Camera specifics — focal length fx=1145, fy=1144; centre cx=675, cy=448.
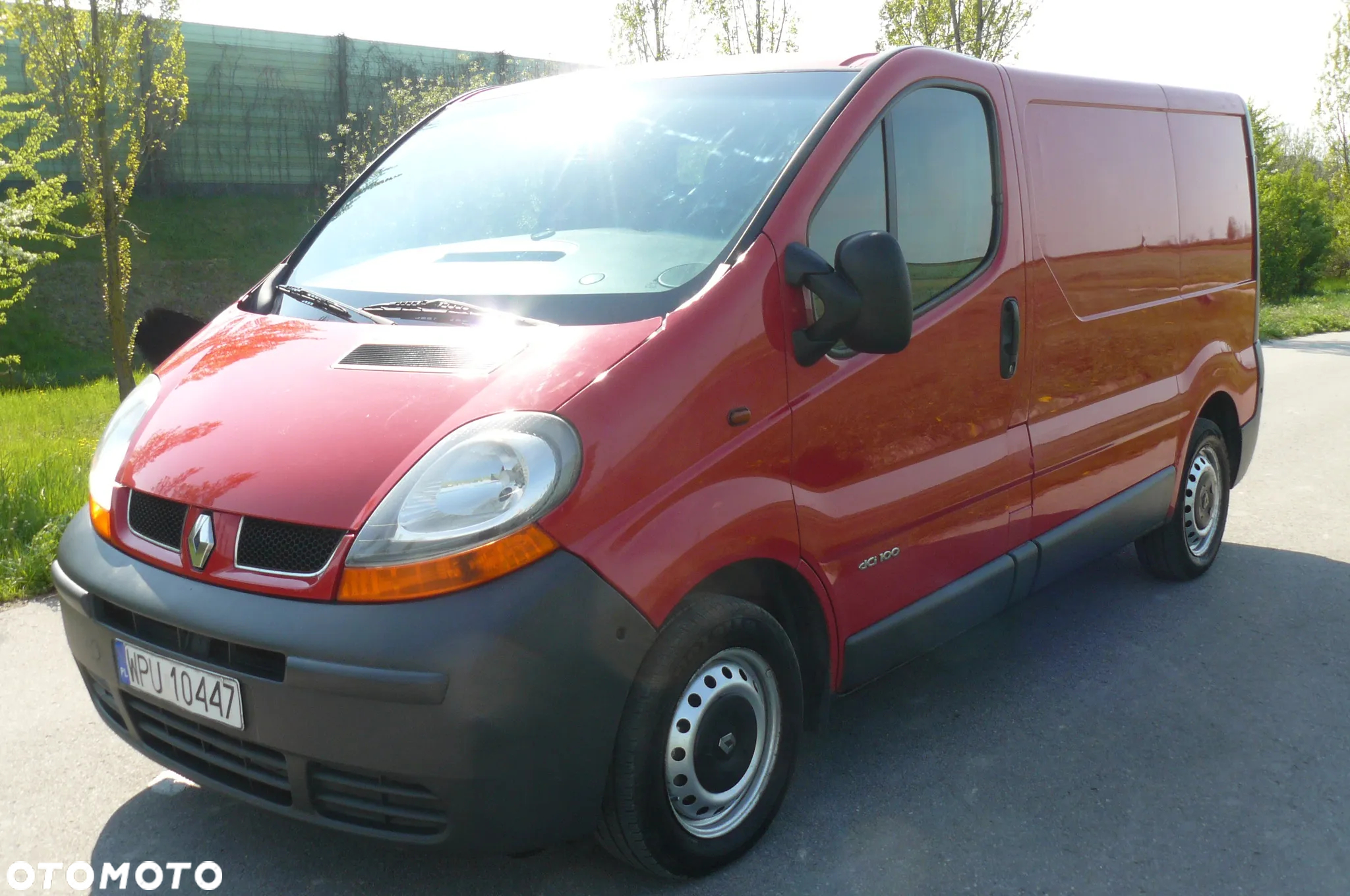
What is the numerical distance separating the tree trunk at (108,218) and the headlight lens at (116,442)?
578cm

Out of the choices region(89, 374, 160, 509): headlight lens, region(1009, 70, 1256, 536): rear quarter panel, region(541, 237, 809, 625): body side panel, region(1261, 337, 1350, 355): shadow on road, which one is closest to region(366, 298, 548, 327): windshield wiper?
region(541, 237, 809, 625): body side panel

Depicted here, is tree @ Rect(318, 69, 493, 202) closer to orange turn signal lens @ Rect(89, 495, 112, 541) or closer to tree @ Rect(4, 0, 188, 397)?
tree @ Rect(4, 0, 188, 397)

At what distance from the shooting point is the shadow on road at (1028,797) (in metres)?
2.74

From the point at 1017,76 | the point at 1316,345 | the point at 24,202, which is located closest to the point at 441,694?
the point at 1017,76

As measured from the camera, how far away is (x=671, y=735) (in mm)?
2570

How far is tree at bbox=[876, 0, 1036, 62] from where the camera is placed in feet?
64.2

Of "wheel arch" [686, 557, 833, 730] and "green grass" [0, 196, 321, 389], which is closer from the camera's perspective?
"wheel arch" [686, 557, 833, 730]

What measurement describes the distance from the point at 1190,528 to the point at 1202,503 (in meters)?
0.14

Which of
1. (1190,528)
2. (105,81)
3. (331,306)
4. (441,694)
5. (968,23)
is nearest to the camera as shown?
(441,694)

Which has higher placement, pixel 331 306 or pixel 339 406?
pixel 331 306

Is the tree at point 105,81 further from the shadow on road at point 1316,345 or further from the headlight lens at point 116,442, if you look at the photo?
the shadow on road at point 1316,345

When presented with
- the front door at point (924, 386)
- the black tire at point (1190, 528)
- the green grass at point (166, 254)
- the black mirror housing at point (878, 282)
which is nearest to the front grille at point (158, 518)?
the front door at point (924, 386)

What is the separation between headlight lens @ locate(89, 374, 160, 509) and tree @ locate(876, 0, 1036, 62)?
60.1 feet

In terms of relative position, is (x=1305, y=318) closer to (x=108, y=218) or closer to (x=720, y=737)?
(x=108, y=218)
